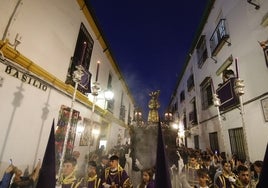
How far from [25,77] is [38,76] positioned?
523 millimetres

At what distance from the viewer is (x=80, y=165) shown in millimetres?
8312

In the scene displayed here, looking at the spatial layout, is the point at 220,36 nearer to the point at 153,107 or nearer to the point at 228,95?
the point at 228,95

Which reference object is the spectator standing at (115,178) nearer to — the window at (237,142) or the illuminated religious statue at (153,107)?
the window at (237,142)

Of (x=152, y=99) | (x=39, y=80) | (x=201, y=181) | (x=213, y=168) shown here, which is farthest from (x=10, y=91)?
(x=152, y=99)

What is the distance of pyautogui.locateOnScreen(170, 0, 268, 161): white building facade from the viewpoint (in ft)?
18.2

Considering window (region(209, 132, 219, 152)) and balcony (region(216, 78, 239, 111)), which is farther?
window (region(209, 132, 219, 152))

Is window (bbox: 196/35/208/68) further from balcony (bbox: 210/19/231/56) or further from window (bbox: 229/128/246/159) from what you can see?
window (bbox: 229/128/246/159)

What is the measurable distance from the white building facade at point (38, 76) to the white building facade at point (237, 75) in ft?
17.1

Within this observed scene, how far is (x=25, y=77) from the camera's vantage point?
15.2 ft

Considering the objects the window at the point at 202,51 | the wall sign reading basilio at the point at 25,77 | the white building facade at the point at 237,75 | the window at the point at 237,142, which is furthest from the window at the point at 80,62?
the window at the point at 202,51

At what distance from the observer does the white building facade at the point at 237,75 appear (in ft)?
18.2

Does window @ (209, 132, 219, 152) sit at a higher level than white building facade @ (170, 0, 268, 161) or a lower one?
lower

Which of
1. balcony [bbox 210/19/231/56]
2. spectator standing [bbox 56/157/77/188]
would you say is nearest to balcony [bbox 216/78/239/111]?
balcony [bbox 210/19/231/56]

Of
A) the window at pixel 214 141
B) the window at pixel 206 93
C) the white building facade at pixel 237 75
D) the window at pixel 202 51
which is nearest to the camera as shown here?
the white building facade at pixel 237 75
